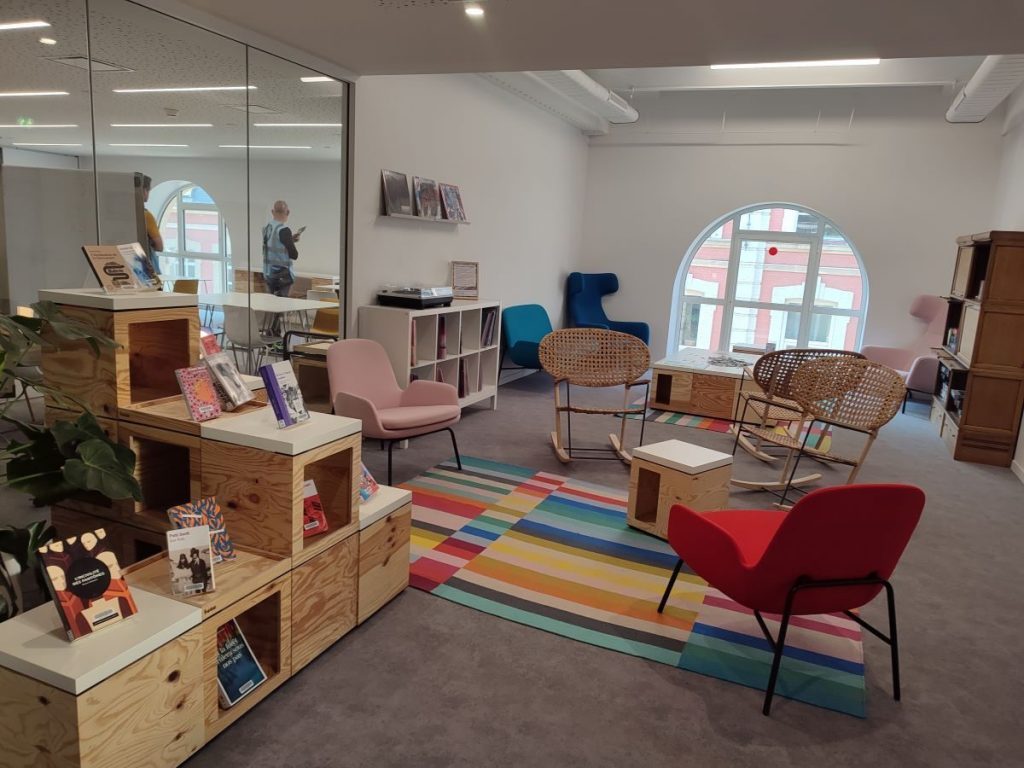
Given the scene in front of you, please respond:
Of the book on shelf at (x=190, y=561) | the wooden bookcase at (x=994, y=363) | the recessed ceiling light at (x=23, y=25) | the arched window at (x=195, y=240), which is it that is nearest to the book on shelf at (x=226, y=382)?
the book on shelf at (x=190, y=561)

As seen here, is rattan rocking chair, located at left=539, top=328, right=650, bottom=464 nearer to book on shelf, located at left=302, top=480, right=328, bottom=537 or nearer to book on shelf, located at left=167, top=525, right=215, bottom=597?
book on shelf, located at left=302, top=480, right=328, bottom=537

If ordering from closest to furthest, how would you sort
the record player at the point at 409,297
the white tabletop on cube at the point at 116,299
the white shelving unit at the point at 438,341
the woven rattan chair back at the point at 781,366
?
the white tabletop on cube at the point at 116,299
the woven rattan chair back at the point at 781,366
the white shelving unit at the point at 438,341
the record player at the point at 409,297

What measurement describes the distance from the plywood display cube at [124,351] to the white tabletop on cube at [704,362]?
4755mm

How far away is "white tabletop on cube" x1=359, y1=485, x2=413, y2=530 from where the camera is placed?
2.80 m

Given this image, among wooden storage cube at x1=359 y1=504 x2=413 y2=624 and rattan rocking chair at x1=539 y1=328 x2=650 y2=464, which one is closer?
wooden storage cube at x1=359 y1=504 x2=413 y2=624

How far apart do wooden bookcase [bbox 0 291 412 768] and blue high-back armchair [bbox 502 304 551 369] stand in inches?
164

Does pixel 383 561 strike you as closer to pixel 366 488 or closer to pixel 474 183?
pixel 366 488

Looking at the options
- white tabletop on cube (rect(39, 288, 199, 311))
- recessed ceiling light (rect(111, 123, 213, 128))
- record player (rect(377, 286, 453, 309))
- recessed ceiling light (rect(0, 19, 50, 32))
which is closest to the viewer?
white tabletop on cube (rect(39, 288, 199, 311))

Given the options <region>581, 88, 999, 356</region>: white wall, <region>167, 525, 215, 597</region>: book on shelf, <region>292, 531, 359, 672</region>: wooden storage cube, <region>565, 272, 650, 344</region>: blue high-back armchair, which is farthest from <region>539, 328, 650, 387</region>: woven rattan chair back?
<region>581, 88, 999, 356</region>: white wall

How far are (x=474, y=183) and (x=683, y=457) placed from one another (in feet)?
12.8

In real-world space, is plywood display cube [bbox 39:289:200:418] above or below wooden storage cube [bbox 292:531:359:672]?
above

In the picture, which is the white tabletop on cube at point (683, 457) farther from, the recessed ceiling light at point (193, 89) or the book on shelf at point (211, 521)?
the recessed ceiling light at point (193, 89)

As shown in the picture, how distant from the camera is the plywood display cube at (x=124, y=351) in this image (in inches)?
96.9

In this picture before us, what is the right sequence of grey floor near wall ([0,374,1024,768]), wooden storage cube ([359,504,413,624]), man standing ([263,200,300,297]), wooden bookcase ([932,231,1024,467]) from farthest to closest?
wooden bookcase ([932,231,1024,467]) < man standing ([263,200,300,297]) < wooden storage cube ([359,504,413,624]) < grey floor near wall ([0,374,1024,768])
